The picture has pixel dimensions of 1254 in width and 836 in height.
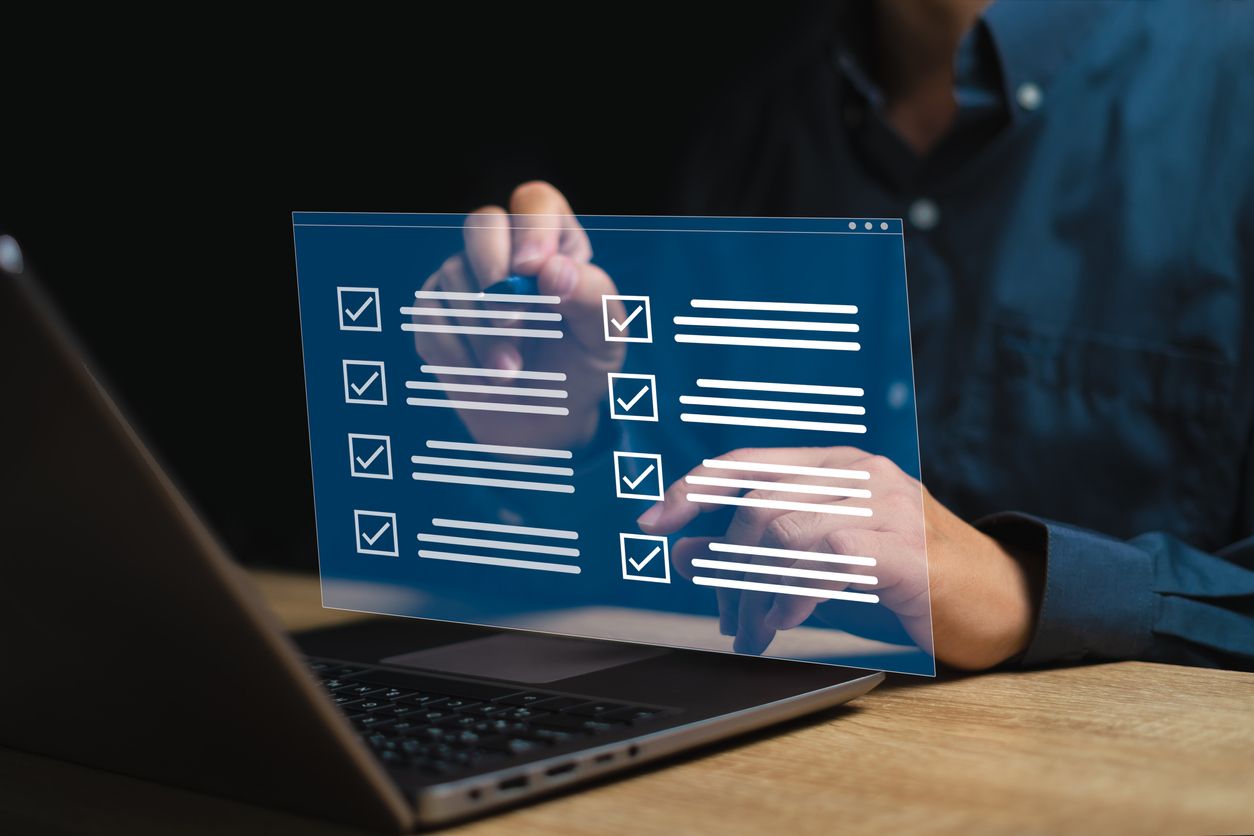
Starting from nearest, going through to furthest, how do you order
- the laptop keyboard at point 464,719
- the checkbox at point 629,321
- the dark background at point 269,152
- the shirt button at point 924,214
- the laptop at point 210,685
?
the laptop at point 210,685 → the laptop keyboard at point 464,719 → the checkbox at point 629,321 → the shirt button at point 924,214 → the dark background at point 269,152

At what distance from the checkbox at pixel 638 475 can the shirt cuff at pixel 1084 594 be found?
285 mm

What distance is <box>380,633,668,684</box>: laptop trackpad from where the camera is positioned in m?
0.72

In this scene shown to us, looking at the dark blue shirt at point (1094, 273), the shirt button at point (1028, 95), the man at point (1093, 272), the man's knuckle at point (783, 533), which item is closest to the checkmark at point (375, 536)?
the man's knuckle at point (783, 533)

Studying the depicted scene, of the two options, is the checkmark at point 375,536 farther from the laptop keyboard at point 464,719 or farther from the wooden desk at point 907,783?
the wooden desk at point 907,783

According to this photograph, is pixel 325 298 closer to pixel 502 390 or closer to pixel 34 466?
pixel 502 390

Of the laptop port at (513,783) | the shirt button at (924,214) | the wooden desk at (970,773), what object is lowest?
the wooden desk at (970,773)

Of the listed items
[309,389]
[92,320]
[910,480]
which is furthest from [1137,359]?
[92,320]

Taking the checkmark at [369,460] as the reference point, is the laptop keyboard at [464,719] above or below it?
below

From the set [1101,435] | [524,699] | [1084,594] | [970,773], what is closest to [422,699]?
[524,699]

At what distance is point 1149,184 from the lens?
1325 mm

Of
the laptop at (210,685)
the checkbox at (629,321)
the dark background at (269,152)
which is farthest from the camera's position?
the dark background at (269,152)

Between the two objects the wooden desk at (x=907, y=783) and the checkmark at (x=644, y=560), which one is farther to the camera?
the checkmark at (x=644, y=560)

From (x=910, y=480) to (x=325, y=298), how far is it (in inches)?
14.8

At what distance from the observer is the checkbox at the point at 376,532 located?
768mm
